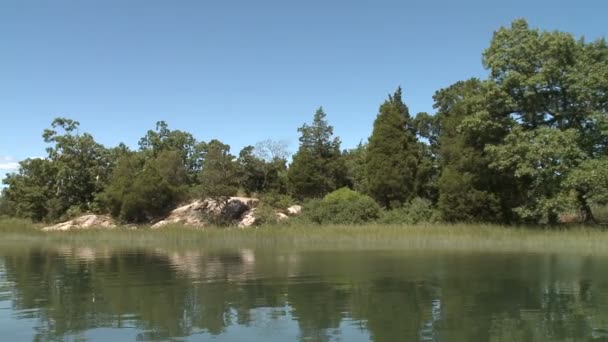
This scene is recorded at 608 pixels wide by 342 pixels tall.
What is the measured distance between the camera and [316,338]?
9.95 metres

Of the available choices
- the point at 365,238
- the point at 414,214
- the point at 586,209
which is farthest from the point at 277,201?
the point at 586,209

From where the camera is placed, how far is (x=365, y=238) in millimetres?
31422

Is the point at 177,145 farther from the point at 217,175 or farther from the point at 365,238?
the point at 365,238

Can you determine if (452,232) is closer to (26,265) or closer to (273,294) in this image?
(273,294)

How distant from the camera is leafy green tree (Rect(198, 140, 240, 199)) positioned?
48.1 meters

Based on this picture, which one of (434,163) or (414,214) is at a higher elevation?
(434,163)

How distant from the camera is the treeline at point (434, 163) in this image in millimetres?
30828

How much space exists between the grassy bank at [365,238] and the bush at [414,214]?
198 inches

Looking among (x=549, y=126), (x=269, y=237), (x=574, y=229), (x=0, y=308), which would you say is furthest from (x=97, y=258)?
(x=549, y=126)

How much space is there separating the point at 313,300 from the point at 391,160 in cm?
3051

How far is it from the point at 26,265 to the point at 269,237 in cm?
1347

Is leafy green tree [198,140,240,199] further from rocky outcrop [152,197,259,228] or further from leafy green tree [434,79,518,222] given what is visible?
leafy green tree [434,79,518,222]

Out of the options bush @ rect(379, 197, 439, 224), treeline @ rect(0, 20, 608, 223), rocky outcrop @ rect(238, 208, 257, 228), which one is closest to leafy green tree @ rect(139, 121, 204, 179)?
treeline @ rect(0, 20, 608, 223)

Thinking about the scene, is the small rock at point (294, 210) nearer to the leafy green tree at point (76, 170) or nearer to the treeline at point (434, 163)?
the treeline at point (434, 163)
